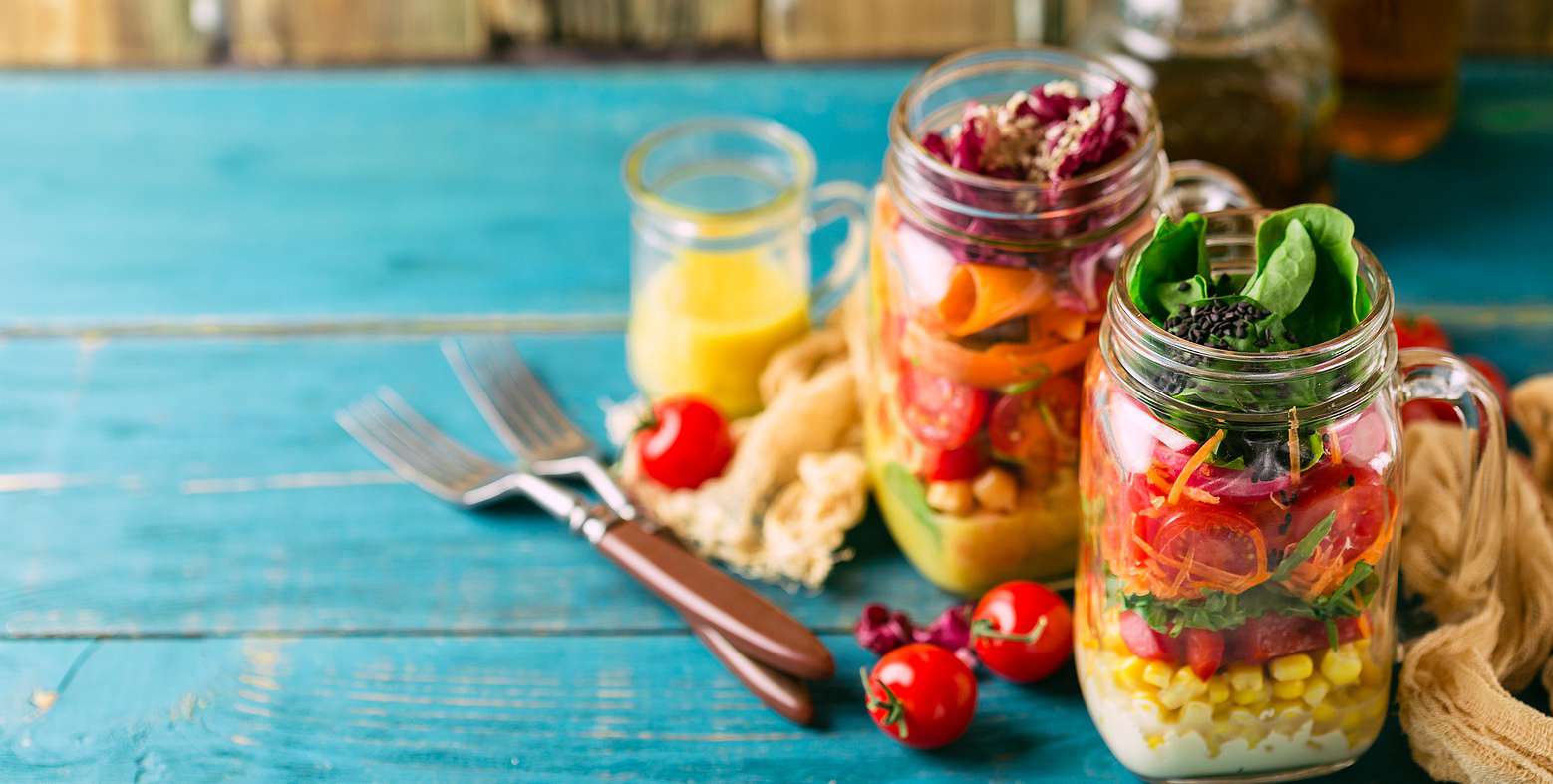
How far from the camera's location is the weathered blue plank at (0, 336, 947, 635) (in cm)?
127

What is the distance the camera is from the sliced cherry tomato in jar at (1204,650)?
3.26ft

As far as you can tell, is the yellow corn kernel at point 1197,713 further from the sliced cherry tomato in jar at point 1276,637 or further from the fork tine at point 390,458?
the fork tine at point 390,458

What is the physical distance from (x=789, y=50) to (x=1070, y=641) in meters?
1.04

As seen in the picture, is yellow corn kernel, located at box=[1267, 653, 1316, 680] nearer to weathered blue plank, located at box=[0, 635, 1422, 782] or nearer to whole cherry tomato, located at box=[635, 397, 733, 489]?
weathered blue plank, located at box=[0, 635, 1422, 782]

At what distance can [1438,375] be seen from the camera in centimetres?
101

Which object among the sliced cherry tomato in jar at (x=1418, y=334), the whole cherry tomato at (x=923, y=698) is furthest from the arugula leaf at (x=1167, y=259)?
the sliced cherry tomato in jar at (x=1418, y=334)

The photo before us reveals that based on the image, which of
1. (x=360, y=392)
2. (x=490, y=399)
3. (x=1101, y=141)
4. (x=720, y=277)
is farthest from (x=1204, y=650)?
(x=360, y=392)

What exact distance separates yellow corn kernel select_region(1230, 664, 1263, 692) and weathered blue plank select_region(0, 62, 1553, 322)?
2.18 feet

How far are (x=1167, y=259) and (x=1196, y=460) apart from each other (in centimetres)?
14

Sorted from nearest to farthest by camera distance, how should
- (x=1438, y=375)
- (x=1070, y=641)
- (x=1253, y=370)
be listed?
(x=1253, y=370), (x=1438, y=375), (x=1070, y=641)

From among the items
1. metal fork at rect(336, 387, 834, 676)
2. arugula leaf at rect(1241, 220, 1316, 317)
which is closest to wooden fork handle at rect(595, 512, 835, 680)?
metal fork at rect(336, 387, 834, 676)

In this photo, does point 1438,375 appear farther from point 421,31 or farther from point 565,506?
point 421,31

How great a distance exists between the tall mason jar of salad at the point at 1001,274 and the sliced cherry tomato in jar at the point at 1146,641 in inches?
6.6

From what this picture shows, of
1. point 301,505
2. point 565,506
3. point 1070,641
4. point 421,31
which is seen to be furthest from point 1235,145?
point 421,31
